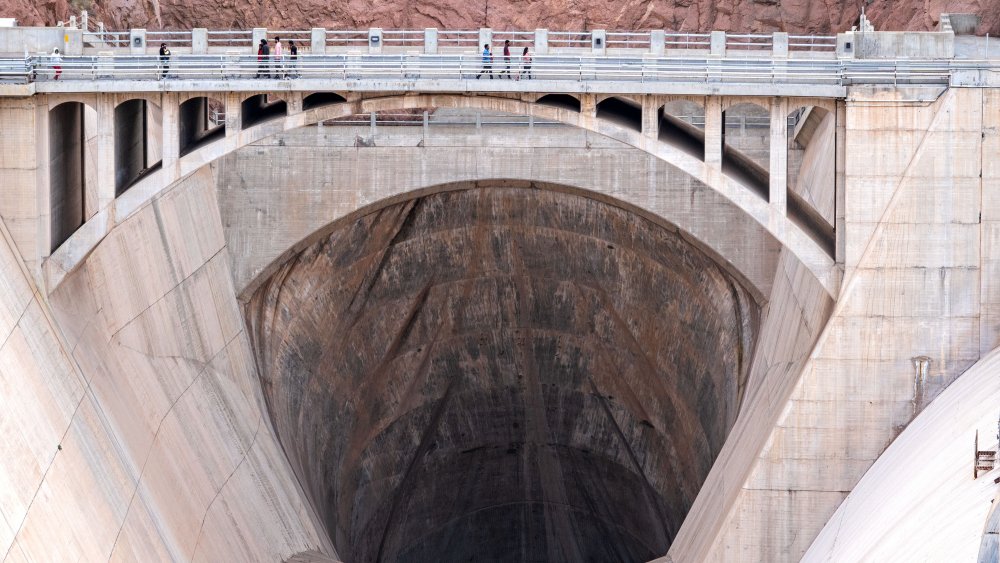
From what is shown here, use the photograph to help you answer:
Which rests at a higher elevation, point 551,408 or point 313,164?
point 313,164

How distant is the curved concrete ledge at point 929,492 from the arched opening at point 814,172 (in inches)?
186

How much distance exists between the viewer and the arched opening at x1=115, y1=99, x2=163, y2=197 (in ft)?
128

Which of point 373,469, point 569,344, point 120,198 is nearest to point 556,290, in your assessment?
point 569,344

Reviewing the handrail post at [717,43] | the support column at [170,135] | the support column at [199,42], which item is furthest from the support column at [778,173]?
the support column at [199,42]

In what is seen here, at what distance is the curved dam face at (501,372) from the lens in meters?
47.6

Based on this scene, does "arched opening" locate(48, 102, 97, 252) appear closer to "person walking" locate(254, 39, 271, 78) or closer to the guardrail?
the guardrail

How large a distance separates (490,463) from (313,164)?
49.3 ft

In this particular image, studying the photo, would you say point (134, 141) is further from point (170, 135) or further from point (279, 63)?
point (279, 63)

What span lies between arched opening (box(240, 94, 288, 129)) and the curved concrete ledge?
14.5 metres

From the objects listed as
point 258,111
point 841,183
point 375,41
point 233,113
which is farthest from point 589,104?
point 258,111

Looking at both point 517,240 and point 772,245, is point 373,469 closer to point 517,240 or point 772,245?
point 517,240

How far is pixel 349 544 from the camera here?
163 feet

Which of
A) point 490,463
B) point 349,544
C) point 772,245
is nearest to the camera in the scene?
point 772,245

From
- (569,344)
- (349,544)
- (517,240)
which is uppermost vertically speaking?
(517,240)
